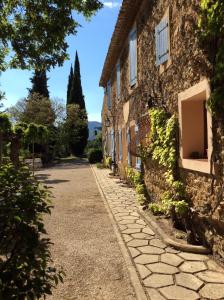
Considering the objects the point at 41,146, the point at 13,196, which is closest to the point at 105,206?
the point at 13,196

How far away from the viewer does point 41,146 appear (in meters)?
31.3

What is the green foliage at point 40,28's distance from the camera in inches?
248

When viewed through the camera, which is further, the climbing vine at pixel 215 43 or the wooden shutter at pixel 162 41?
the wooden shutter at pixel 162 41

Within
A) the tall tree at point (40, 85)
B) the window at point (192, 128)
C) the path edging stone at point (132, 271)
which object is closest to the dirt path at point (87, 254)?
the path edging stone at point (132, 271)

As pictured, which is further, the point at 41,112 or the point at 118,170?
the point at 41,112

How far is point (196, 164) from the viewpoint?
510 centimetres

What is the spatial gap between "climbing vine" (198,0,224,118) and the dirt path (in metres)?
2.57

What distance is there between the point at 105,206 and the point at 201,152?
150 inches

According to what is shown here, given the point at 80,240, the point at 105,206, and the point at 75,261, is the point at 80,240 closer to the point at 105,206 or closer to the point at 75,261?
the point at 75,261

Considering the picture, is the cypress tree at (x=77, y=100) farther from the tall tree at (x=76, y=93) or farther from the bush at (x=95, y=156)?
the bush at (x=95, y=156)

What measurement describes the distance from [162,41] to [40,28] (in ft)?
8.50

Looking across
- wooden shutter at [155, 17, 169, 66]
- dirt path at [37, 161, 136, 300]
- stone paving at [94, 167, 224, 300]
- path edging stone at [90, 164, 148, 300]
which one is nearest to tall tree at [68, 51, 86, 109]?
dirt path at [37, 161, 136, 300]

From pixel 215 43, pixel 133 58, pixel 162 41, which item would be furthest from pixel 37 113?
pixel 215 43

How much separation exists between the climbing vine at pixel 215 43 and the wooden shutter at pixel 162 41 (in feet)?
6.70
